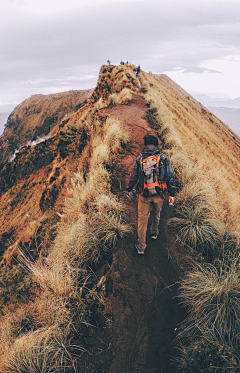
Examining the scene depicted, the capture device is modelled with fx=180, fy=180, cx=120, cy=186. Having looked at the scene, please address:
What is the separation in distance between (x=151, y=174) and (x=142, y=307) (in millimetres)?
2111

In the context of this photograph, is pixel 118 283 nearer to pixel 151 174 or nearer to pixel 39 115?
pixel 151 174

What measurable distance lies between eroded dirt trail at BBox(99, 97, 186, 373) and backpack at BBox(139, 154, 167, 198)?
48.5 inches

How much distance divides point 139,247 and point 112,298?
3.17 ft

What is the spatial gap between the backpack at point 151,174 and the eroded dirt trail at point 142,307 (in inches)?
48.5

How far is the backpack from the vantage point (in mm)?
3021

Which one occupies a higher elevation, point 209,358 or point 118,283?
point 118,283

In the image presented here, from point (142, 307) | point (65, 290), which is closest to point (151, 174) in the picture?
point (142, 307)

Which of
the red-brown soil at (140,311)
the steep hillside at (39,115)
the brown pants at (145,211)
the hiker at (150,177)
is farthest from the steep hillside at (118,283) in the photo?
the steep hillside at (39,115)

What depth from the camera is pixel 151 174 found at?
3027mm

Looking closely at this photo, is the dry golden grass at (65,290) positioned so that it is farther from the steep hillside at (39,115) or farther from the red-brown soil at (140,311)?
the steep hillside at (39,115)

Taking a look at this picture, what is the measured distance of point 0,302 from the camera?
5.31 m

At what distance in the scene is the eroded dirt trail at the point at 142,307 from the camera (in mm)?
2393

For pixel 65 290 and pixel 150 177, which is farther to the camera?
pixel 150 177

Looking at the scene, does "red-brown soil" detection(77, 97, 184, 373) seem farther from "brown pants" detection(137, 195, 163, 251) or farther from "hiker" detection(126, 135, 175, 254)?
"hiker" detection(126, 135, 175, 254)
